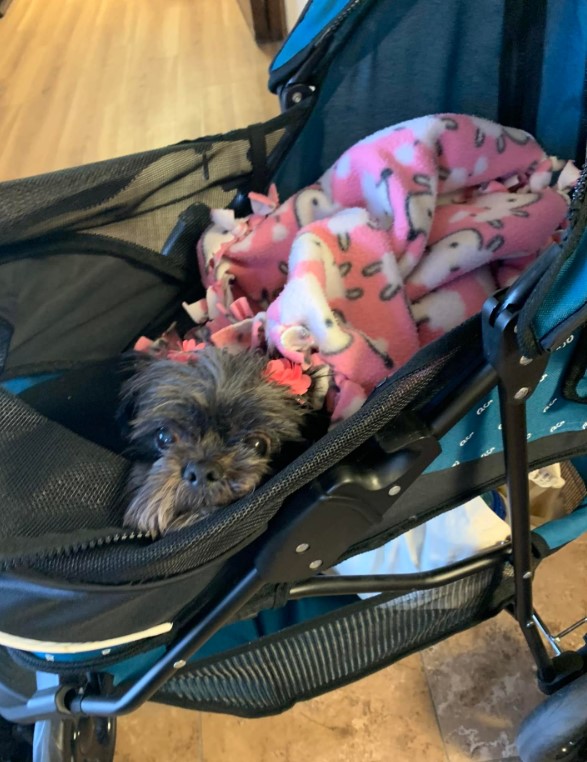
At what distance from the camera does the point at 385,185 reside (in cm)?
105

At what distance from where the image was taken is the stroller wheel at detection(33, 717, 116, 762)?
A: 2.80 ft

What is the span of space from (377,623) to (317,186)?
26.9 inches

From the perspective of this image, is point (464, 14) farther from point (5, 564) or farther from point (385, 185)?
point (5, 564)

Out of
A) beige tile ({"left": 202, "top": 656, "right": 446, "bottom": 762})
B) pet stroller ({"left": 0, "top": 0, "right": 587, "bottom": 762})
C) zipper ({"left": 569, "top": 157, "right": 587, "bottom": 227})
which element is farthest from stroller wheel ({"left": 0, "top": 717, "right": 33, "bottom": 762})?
zipper ({"left": 569, "top": 157, "right": 587, "bottom": 227})

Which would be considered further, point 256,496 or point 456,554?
point 456,554

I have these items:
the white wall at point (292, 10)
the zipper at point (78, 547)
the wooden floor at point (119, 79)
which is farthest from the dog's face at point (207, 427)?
the white wall at point (292, 10)

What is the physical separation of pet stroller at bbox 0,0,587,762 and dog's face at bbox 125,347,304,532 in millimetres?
54

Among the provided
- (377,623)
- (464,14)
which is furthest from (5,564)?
(464,14)

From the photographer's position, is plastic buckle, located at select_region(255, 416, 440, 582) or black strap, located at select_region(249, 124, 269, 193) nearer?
plastic buckle, located at select_region(255, 416, 440, 582)

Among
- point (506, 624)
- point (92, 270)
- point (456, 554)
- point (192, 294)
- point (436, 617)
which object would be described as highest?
point (92, 270)

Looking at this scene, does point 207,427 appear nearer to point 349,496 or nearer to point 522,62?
point 349,496

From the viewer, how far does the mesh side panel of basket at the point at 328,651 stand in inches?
33.3

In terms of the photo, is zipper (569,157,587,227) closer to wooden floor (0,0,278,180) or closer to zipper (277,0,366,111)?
zipper (277,0,366,111)

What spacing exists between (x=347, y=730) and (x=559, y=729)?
34cm
